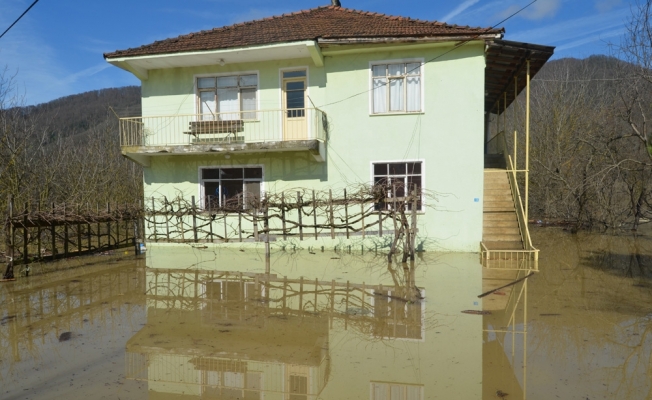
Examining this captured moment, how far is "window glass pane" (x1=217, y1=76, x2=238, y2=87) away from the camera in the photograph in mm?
14672

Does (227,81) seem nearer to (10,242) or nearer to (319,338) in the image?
(10,242)

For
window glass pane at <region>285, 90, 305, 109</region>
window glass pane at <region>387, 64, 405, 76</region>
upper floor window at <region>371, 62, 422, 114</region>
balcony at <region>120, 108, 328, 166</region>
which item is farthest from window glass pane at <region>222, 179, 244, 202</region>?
window glass pane at <region>387, 64, 405, 76</region>

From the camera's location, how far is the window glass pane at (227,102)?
14.6 m

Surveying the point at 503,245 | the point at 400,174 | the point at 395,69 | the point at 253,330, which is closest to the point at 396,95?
the point at 395,69

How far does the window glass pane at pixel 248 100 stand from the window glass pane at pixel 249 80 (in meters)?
0.19

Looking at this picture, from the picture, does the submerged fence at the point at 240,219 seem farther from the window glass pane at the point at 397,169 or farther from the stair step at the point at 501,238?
the stair step at the point at 501,238

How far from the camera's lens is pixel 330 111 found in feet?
45.2

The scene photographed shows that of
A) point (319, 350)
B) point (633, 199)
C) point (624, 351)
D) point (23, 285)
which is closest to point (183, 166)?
point (23, 285)

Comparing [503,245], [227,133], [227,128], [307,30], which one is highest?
[307,30]

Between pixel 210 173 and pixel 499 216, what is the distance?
8.77 m

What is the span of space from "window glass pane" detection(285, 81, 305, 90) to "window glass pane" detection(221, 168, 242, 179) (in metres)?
2.94

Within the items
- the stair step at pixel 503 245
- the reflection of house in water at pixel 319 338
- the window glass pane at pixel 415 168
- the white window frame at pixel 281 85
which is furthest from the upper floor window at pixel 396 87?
the reflection of house in water at pixel 319 338

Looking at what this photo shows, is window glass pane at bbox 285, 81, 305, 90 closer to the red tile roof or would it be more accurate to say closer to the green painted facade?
the green painted facade

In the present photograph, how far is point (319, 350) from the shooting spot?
213 inches
